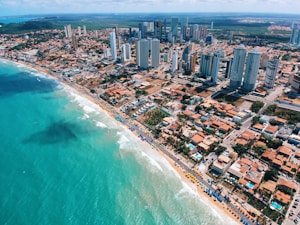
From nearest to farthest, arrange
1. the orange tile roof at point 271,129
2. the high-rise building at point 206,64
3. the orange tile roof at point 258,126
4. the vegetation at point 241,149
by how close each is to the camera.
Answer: the vegetation at point 241,149 → the orange tile roof at point 271,129 → the orange tile roof at point 258,126 → the high-rise building at point 206,64

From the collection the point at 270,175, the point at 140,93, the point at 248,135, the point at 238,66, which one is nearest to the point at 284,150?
the point at 248,135

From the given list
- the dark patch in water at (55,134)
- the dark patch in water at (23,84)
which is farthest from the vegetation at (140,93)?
the dark patch in water at (23,84)

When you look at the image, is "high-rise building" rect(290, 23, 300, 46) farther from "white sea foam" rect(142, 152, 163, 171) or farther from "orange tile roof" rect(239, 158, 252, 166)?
"white sea foam" rect(142, 152, 163, 171)

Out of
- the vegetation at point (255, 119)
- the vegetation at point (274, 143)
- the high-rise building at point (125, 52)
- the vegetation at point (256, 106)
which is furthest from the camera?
the high-rise building at point (125, 52)

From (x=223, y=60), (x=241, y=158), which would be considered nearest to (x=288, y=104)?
(x=241, y=158)

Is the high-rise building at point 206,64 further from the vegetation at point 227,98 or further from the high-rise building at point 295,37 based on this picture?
the high-rise building at point 295,37

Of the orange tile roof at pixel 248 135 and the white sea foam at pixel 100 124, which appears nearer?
the orange tile roof at pixel 248 135

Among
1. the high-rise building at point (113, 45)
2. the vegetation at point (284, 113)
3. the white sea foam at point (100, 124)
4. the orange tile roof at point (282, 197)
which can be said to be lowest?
the orange tile roof at point (282, 197)

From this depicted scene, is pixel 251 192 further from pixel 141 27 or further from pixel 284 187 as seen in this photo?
pixel 141 27
